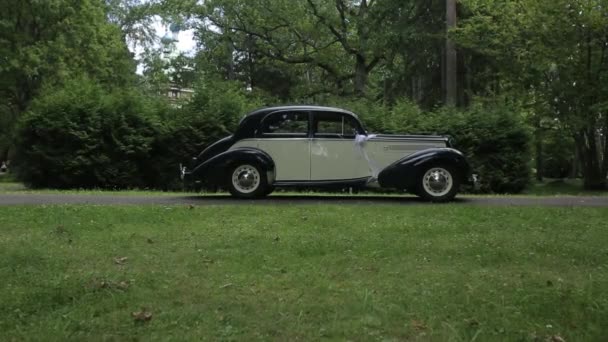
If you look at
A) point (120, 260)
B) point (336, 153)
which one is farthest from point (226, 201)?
point (120, 260)

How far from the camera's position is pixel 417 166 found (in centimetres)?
1122

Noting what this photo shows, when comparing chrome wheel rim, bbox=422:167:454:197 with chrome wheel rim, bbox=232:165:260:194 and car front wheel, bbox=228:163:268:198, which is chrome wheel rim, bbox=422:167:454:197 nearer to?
car front wheel, bbox=228:163:268:198

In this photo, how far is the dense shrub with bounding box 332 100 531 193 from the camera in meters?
16.6

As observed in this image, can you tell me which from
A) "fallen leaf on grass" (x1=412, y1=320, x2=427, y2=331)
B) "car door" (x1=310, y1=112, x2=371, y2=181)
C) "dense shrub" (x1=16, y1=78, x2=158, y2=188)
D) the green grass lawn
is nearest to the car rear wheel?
"car door" (x1=310, y1=112, x2=371, y2=181)

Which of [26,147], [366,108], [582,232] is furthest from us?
[366,108]

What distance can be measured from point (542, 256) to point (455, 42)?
735 inches

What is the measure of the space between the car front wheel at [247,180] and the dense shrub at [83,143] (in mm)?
5661

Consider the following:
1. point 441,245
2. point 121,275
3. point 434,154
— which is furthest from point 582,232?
point 121,275

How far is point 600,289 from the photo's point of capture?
545cm

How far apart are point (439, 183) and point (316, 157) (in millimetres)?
2235

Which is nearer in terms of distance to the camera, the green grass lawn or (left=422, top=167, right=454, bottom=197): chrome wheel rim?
the green grass lawn

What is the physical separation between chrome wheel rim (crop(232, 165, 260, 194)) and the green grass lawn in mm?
2879

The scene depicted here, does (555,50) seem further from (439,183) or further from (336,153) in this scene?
(336,153)

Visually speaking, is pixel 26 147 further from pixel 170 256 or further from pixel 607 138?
pixel 607 138
